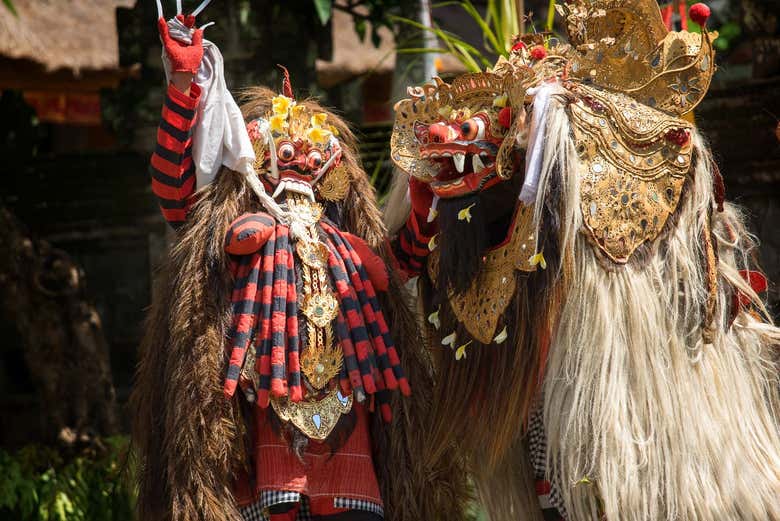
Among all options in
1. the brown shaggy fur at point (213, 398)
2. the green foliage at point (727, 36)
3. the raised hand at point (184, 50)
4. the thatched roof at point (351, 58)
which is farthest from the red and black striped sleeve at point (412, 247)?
the thatched roof at point (351, 58)

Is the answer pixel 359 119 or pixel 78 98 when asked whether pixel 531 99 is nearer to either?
pixel 359 119

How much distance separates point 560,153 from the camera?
2709 millimetres

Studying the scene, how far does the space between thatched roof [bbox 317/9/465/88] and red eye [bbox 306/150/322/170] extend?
14.1 feet

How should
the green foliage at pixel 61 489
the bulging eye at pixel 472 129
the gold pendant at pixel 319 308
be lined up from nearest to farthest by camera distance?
the bulging eye at pixel 472 129
the gold pendant at pixel 319 308
the green foliage at pixel 61 489

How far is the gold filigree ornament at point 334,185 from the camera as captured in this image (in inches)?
123

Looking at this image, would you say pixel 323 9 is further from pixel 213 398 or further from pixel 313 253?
pixel 213 398

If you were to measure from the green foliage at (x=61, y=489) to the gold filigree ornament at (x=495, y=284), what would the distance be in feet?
5.91

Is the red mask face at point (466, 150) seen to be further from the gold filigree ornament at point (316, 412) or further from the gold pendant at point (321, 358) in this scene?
the gold filigree ornament at point (316, 412)

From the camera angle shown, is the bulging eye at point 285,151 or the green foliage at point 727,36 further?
the green foliage at point 727,36

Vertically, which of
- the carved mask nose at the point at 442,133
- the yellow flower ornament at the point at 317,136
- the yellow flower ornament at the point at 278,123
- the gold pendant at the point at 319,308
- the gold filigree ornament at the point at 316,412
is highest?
the carved mask nose at the point at 442,133

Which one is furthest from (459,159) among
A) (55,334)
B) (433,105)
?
(55,334)

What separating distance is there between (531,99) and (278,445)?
113 centimetres

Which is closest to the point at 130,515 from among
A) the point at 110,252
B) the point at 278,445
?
the point at 278,445

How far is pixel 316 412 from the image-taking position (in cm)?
290
